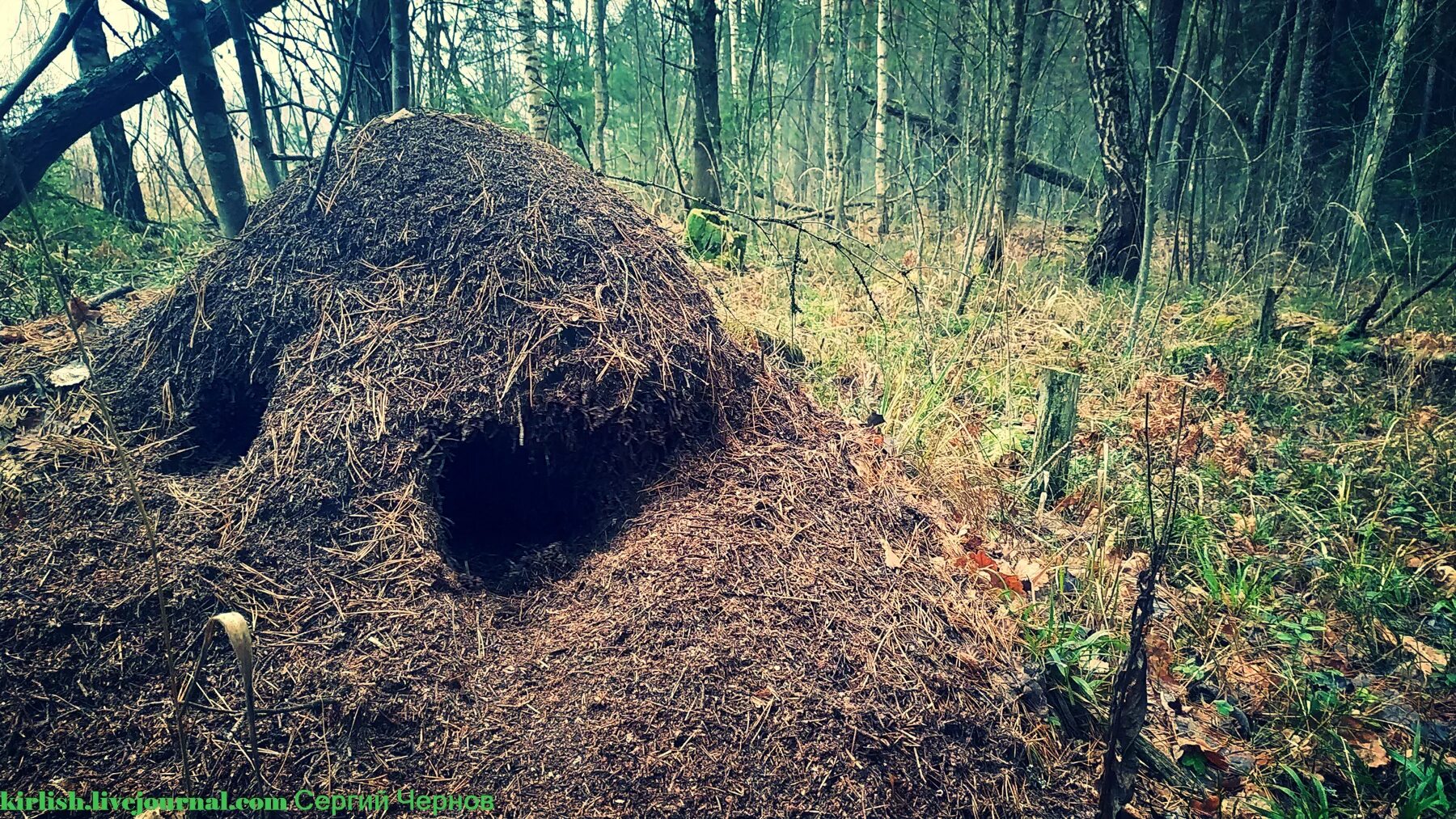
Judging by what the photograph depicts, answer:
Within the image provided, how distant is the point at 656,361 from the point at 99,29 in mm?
7062

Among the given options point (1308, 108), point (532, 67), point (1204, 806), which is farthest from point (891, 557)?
point (1308, 108)

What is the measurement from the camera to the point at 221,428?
291cm

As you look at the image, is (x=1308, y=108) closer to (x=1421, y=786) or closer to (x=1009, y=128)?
(x=1009, y=128)

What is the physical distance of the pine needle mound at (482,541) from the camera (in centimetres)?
195

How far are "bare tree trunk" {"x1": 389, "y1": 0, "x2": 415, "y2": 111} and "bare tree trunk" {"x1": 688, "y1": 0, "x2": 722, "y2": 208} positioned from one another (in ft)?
9.85

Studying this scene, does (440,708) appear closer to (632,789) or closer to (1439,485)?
(632,789)

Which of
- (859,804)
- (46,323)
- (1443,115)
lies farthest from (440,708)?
(1443,115)

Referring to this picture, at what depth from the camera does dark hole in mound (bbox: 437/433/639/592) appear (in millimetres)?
2605

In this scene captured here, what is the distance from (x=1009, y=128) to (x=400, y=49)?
5129 millimetres

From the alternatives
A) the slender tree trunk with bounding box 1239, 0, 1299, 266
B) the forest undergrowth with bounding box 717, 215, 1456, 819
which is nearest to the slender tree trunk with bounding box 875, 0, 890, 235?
the forest undergrowth with bounding box 717, 215, 1456, 819

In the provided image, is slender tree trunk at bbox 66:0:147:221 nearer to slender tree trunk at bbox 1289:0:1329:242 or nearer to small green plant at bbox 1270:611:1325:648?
small green plant at bbox 1270:611:1325:648

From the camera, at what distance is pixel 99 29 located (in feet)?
19.8

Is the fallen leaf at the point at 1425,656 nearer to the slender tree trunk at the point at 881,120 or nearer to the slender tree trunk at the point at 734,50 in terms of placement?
the slender tree trunk at the point at 881,120

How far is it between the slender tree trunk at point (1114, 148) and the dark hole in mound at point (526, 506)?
22.2 ft
